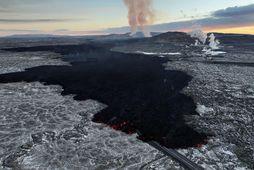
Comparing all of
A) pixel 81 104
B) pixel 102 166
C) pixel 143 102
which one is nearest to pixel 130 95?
pixel 143 102

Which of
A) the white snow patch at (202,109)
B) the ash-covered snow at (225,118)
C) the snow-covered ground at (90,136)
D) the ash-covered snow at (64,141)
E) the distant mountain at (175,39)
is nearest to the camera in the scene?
the ash-covered snow at (64,141)

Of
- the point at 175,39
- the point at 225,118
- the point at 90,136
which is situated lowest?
the point at 225,118

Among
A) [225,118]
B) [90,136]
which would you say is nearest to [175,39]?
[225,118]

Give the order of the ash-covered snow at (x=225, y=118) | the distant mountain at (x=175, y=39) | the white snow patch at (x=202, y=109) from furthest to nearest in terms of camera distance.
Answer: the distant mountain at (x=175, y=39)
the white snow patch at (x=202, y=109)
the ash-covered snow at (x=225, y=118)

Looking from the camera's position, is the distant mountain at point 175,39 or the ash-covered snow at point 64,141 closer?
the ash-covered snow at point 64,141

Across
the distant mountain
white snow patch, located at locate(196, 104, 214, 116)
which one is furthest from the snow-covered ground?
the distant mountain

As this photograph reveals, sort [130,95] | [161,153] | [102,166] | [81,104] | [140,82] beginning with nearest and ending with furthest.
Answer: [102,166] < [161,153] < [81,104] < [130,95] < [140,82]

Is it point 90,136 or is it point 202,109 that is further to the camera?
point 202,109

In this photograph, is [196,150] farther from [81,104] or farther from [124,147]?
[81,104]

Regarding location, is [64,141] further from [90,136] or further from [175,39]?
[175,39]

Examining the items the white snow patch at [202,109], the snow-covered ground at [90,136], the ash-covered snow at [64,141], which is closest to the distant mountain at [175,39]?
the white snow patch at [202,109]

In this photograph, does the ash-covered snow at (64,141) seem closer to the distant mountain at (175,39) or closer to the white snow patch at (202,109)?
the white snow patch at (202,109)
